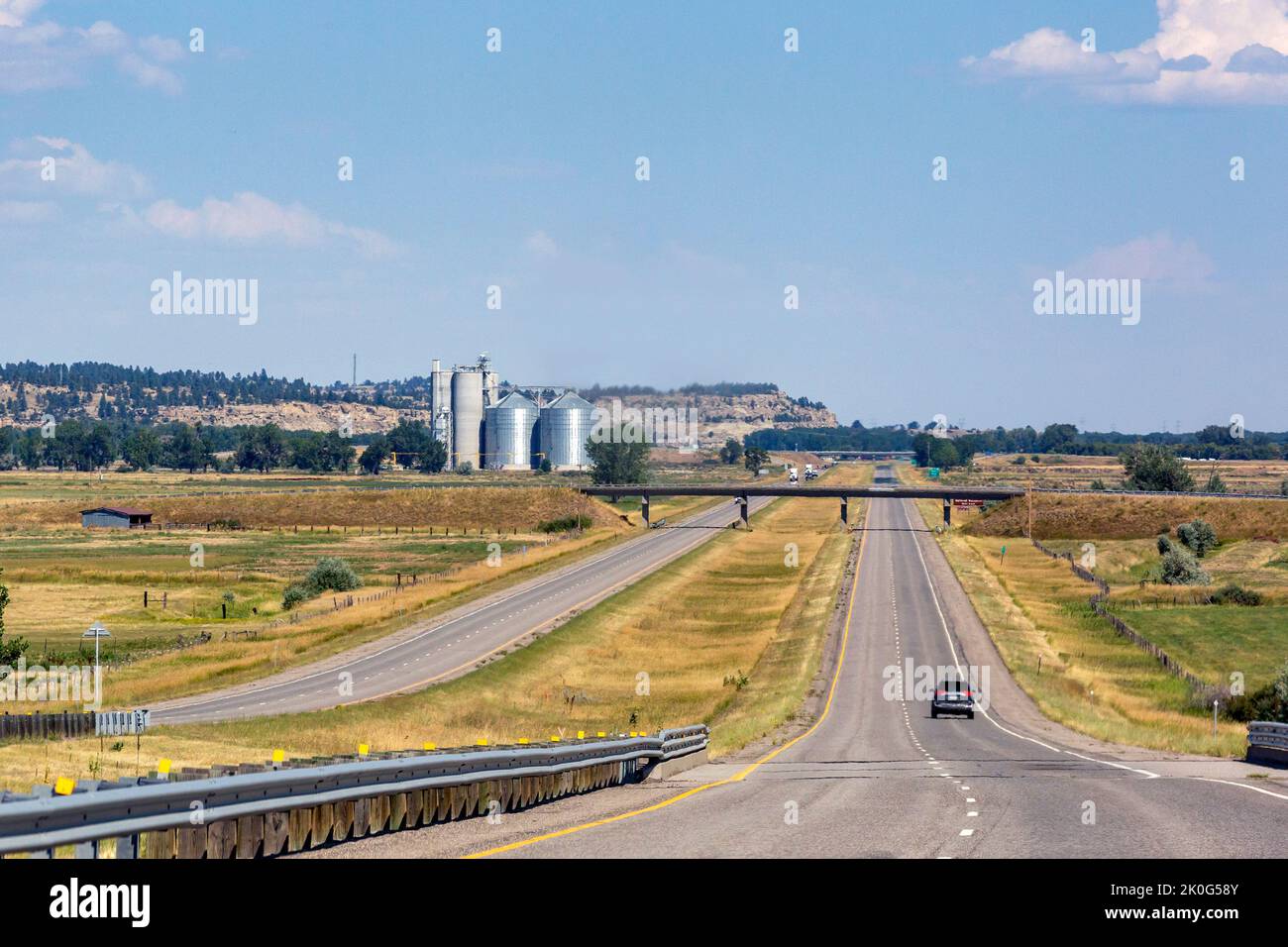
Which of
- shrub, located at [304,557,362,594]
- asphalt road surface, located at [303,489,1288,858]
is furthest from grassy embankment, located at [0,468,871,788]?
shrub, located at [304,557,362,594]

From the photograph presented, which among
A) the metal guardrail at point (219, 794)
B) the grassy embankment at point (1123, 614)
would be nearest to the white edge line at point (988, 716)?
the grassy embankment at point (1123, 614)

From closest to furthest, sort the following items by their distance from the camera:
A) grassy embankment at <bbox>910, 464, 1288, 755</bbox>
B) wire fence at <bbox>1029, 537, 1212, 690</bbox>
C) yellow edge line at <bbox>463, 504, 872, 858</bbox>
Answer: yellow edge line at <bbox>463, 504, 872, 858</bbox>, grassy embankment at <bbox>910, 464, 1288, 755</bbox>, wire fence at <bbox>1029, 537, 1212, 690</bbox>

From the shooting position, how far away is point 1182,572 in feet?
381

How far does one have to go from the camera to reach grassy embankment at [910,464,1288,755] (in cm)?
5803

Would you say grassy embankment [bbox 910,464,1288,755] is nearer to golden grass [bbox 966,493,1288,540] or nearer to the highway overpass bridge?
golden grass [bbox 966,493,1288,540]

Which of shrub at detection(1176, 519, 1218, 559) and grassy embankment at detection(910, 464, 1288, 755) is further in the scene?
shrub at detection(1176, 519, 1218, 559)

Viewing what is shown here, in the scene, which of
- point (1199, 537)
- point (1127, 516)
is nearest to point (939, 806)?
point (1199, 537)

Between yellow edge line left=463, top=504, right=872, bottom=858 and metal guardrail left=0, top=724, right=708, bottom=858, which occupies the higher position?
metal guardrail left=0, top=724, right=708, bottom=858

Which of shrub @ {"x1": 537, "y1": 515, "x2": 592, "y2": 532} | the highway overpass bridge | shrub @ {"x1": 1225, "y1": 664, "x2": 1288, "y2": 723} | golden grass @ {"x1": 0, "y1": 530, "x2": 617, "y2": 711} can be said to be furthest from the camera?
shrub @ {"x1": 537, "y1": 515, "x2": 592, "y2": 532}

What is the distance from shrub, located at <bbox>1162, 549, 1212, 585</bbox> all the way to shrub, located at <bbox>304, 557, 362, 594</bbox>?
205 ft

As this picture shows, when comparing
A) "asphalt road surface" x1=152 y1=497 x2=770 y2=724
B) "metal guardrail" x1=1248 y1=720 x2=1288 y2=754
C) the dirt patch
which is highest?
the dirt patch

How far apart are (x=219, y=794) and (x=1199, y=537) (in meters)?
140

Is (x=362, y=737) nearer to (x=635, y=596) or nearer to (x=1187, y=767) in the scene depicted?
(x=1187, y=767)
